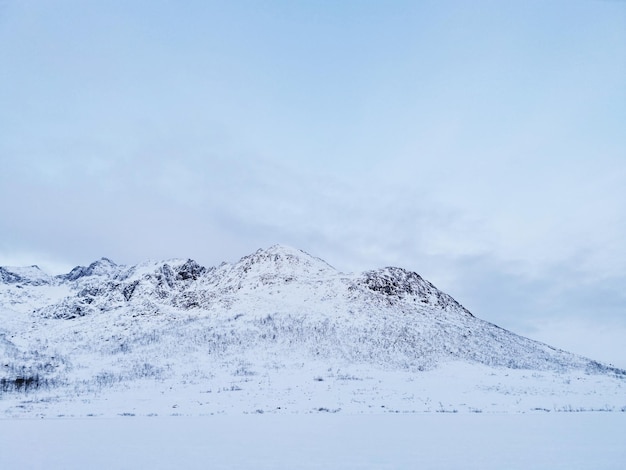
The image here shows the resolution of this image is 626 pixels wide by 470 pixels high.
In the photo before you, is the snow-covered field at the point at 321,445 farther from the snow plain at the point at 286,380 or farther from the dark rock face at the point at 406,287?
the dark rock face at the point at 406,287

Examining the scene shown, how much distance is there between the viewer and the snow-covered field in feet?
29.7

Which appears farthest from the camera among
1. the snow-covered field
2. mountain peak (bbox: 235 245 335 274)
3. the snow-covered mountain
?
mountain peak (bbox: 235 245 335 274)

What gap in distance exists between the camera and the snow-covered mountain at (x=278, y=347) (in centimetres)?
3294

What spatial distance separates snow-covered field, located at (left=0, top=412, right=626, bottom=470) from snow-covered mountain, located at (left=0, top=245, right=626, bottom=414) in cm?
904

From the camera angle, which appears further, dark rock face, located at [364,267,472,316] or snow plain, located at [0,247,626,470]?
dark rock face, located at [364,267,472,316]

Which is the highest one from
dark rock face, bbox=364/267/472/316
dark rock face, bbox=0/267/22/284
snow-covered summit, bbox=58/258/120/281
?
snow-covered summit, bbox=58/258/120/281

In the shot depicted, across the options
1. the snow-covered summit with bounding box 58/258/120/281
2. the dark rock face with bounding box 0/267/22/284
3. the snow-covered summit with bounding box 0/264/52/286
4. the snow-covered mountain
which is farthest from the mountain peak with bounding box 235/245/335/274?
the dark rock face with bounding box 0/267/22/284

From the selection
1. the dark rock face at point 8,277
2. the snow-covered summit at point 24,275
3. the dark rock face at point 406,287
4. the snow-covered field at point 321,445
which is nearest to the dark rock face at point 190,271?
the dark rock face at point 406,287

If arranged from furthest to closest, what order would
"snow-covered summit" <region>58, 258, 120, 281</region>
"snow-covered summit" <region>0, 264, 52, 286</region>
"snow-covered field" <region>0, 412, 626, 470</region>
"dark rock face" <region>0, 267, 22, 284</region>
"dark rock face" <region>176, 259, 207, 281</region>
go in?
"snow-covered summit" <region>58, 258, 120, 281</region>, "snow-covered summit" <region>0, 264, 52, 286</region>, "dark rock face" <region>0, 267, 22, 284</region>, "dark rock face" <region>176, 259, 207, 281</region>, "snow-covered field" <region>0, 412, 626, 470</region>

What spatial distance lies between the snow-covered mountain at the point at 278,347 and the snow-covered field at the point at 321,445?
9.04 m

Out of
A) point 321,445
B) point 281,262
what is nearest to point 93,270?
point 281,262

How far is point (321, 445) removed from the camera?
11469 mm

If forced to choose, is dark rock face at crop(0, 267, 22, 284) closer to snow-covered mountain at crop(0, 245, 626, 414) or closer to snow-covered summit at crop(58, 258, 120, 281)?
snow-covered summit at crop(58, 258, 120, 281)

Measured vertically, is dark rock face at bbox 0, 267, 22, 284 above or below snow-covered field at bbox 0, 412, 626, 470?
above
